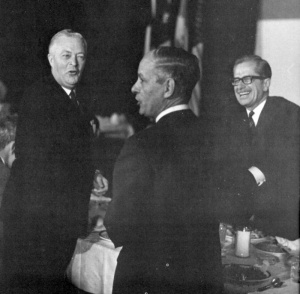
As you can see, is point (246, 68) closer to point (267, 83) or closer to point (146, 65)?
point (267, 83)

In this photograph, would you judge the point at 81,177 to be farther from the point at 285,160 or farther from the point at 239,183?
the point at 285,160

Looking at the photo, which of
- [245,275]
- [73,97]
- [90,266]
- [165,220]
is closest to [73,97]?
[73,97]

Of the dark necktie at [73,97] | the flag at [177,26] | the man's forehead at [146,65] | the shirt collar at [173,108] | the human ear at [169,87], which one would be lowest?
the shirt collar at [173,108]

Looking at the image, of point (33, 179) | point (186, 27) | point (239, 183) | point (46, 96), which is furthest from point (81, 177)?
point (186, 27)

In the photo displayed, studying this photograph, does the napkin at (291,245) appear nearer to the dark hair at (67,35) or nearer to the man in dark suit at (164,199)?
the man in dark suit at (164,199)

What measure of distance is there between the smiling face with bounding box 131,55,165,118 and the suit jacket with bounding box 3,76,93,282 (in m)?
0.30

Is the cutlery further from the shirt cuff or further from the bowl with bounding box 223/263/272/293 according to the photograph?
the shirt cuff

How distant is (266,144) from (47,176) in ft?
3.04

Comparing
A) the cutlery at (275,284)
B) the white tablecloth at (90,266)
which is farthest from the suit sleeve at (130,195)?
the cutlery at (275,284)

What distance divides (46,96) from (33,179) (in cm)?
36

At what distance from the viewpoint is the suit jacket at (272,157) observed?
4.99ft

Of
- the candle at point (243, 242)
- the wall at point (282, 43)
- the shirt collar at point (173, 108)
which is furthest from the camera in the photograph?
the candle at point (243, 242)

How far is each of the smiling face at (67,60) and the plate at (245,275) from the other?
0.99 meters

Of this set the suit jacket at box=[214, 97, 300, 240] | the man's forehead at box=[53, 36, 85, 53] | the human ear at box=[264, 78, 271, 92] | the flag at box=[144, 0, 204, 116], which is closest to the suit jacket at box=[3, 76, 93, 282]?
the man's forehead at box=[53, 36, 85, 53]
